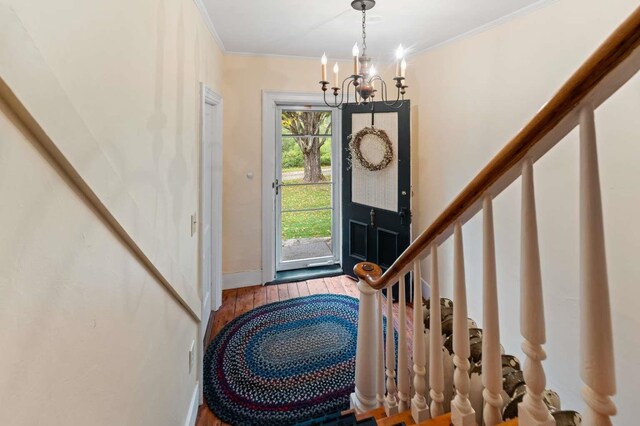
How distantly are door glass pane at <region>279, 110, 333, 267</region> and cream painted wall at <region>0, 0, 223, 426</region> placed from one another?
7.10 ft

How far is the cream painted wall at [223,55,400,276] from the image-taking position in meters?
3.28

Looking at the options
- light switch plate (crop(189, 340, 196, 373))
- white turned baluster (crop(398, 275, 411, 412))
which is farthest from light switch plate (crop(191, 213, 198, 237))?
white turned baluster (crop(398, 275, 411, 412))

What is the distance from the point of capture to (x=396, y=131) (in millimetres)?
3166

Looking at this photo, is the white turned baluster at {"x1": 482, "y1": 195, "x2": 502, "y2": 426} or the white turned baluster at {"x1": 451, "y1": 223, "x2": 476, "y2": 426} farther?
the white turned baluster at {"x1": 451, "y1": 223, "x2": 476, "y2": 426}

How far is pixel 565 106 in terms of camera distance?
588mm

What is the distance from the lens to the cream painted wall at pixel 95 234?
57 centimetres

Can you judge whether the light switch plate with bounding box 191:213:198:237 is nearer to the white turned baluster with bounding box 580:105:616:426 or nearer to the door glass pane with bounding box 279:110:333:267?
the door glass pane with bounding box 279:110:333:267

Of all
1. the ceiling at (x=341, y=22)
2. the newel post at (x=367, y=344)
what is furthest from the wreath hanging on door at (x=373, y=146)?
the newel post at (x=367, y=344)

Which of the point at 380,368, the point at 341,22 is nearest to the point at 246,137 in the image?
the point at 341,22

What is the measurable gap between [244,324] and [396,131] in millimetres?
2319

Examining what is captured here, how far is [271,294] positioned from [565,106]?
125 inches

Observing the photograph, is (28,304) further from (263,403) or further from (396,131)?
(396,131)

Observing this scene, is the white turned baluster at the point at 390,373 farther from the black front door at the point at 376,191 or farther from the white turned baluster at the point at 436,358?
the black front door at the point at 376,191

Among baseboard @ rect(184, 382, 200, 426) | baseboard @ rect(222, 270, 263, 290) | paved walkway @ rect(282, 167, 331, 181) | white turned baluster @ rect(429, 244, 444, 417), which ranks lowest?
baseboard @ rect(184, 382, 200, 426)
